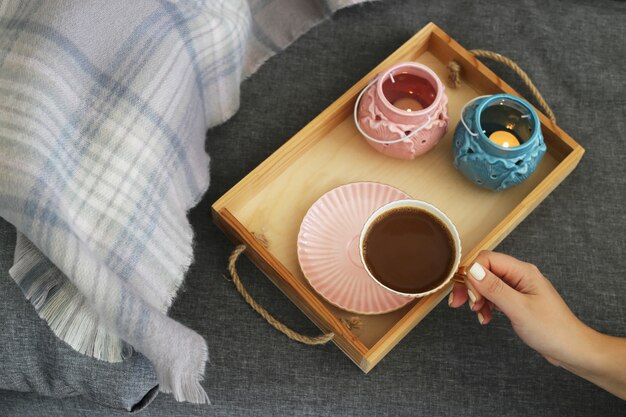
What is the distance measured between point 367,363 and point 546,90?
1.74ft

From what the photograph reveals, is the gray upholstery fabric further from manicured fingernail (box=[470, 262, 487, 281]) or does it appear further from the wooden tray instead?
manicured fingernail (box=[470, 262, 487, 281])

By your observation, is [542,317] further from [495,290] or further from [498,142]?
[498,142]

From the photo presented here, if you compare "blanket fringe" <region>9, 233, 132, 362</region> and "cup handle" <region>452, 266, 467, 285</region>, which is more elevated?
"blanket fringe" <region>9, 233, 132, 362</region>

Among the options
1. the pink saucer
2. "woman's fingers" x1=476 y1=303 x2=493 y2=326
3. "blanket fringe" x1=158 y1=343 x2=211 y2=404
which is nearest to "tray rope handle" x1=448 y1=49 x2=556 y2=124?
the pink saucer

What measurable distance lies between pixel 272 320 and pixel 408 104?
369 mm

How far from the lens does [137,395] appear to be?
889 millimetres

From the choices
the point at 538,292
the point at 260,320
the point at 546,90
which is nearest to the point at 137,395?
the point at 260,320

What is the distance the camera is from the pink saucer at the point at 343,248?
0.94 metres

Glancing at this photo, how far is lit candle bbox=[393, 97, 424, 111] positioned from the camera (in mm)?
997

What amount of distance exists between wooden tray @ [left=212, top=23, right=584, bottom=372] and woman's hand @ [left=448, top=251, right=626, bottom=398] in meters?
0.09

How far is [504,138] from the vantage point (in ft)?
3.16

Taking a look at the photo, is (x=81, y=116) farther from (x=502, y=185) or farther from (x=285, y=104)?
(x=502, y=185)

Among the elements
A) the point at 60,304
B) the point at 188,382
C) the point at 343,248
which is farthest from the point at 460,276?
the point at 60,304

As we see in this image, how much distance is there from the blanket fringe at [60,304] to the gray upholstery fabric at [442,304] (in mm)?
140
